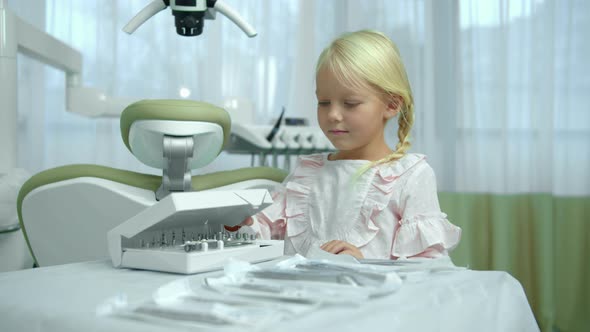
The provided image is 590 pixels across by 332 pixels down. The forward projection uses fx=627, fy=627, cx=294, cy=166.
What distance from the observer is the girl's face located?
1.15 meters

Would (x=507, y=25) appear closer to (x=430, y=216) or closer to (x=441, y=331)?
(x=430, y=216)

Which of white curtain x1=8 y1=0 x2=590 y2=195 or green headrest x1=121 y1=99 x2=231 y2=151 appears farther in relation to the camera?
white curtain x1=8 y1=0 x2=590 y2=195

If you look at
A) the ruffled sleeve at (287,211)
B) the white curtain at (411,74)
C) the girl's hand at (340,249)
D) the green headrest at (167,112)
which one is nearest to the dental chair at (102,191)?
the green headrest at (167,112)

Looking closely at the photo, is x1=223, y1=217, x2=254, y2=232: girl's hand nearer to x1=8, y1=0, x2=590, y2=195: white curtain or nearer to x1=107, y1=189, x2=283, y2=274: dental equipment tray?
x1=107, y1=189, x2=283, y2=274: dental equipment tray

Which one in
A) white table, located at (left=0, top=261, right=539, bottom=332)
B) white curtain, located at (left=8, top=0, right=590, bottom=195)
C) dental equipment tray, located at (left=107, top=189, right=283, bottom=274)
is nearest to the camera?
white table, located at (left=0, top=261, right=539, bottom=332)

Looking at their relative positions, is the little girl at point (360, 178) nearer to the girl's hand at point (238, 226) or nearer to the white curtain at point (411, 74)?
the girl's hand at point (238, 226)

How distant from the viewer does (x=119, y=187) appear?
108cm

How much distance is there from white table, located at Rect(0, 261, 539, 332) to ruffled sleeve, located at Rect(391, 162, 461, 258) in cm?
26

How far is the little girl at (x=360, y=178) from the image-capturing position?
1099 millimetres

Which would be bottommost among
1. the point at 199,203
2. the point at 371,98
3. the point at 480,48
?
the point at 199,203

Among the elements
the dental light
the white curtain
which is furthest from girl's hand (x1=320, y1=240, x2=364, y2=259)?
the white curtain

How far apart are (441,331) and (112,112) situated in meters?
1.67

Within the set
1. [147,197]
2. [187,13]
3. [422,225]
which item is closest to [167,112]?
[147,197]

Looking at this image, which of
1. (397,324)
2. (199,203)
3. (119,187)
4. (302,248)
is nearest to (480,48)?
(302,248)
